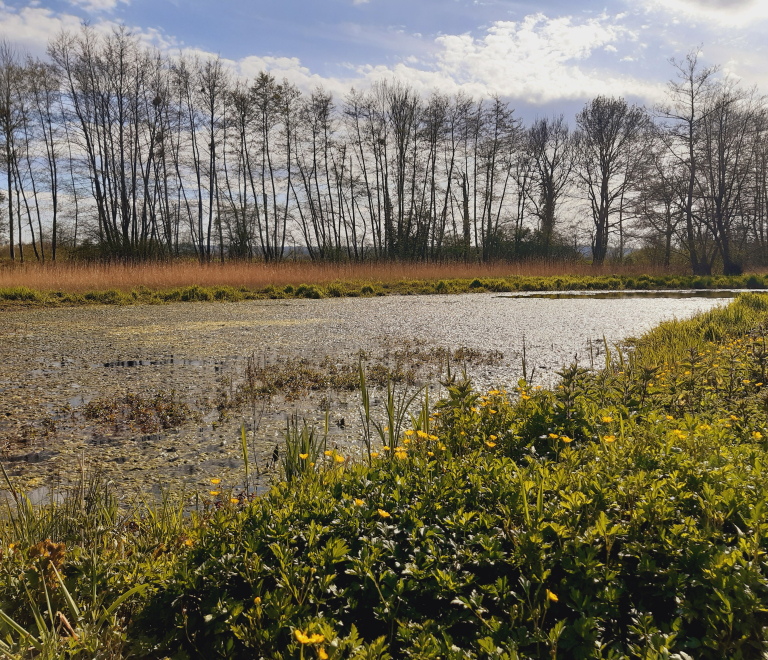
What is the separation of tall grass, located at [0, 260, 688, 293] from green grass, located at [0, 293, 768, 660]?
496 inches

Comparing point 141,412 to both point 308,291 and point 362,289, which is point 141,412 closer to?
point 308,291

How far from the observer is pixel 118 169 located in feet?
83.1

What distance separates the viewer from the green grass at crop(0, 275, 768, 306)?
448 inches

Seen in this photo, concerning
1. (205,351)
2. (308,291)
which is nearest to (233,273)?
(308,291)

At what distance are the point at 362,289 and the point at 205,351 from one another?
910cm

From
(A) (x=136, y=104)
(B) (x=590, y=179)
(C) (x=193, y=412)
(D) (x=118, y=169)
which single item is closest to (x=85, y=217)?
(D) (x=118, y=169)

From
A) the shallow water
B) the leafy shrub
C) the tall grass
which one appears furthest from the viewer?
the leafy shrub

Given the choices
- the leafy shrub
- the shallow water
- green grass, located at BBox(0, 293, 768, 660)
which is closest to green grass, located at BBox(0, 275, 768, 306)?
the leafy shrub

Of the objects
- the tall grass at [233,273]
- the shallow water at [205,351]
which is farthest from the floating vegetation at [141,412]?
the tall grass at [233,273]

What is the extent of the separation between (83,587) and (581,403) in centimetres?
245

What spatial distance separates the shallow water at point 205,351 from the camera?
9.18 ft

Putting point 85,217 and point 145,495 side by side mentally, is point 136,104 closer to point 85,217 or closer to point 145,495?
point 85,217

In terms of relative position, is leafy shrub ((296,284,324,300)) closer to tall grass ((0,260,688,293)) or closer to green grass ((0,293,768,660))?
tall grass ((0,260,688,293))

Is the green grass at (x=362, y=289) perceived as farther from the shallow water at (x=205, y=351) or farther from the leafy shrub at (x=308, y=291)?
the shallow water at (x=205, y=351)
